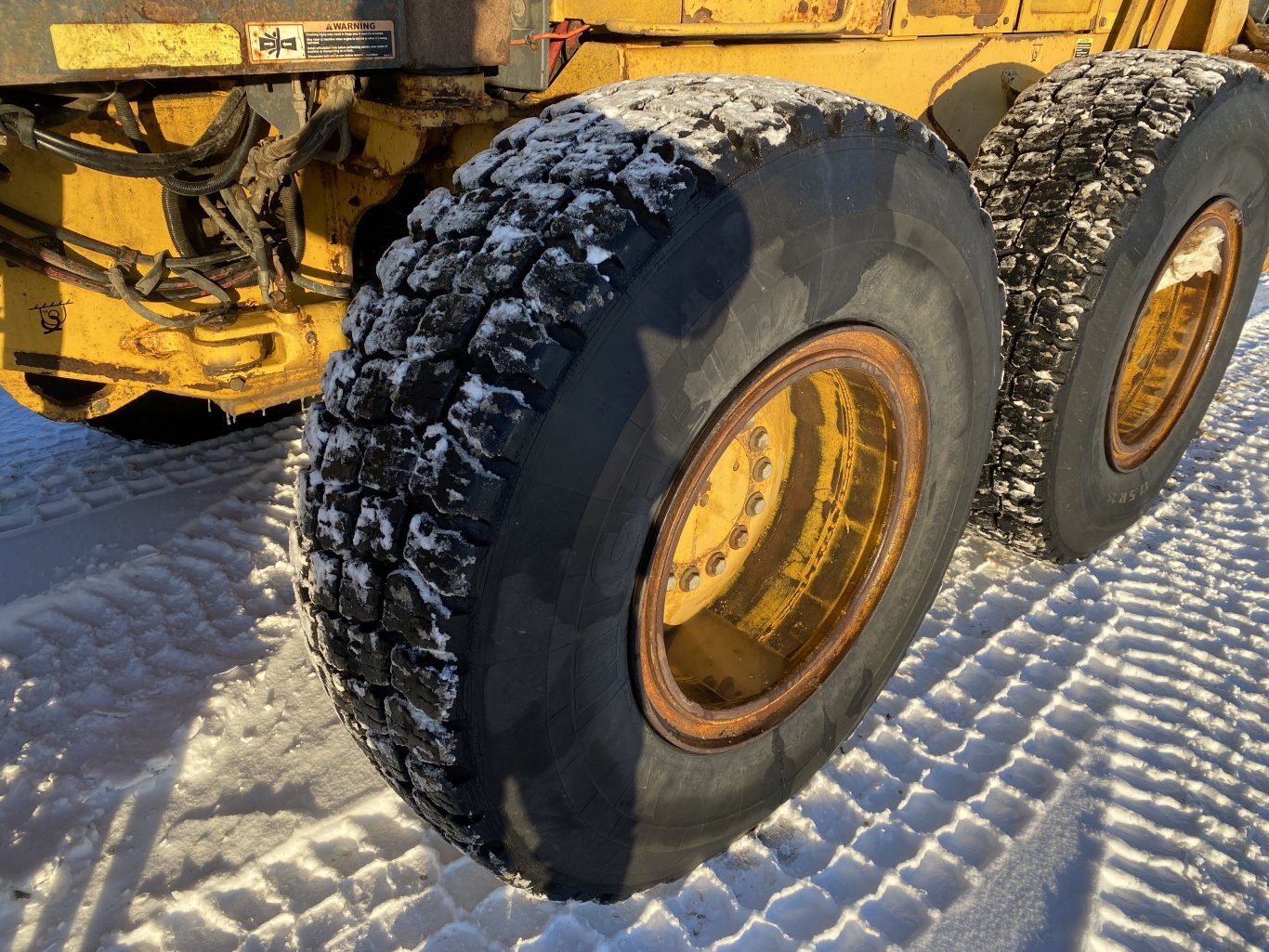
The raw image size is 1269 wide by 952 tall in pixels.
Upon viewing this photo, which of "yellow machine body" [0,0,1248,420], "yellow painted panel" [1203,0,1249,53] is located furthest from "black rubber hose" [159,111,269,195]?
"yellow painted panel" [1203,0,1249,53]

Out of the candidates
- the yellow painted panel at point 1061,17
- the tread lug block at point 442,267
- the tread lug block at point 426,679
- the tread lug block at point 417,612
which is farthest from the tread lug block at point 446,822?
the yellow painted panel at point 1061,17

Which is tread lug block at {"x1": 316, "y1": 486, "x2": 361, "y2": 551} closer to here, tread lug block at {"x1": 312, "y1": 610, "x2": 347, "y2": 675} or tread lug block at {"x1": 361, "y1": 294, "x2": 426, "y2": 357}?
tread lug block at {"x1": 312, "y1": 610, "x2": 347, "y2": 675}

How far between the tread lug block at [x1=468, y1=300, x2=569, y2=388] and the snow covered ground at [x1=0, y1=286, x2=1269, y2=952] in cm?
123

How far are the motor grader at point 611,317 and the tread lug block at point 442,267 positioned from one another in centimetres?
1

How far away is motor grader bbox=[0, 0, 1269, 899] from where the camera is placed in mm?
1326

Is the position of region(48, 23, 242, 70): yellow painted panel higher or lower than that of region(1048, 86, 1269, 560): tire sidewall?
higher

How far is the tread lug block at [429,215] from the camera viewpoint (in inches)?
59.8

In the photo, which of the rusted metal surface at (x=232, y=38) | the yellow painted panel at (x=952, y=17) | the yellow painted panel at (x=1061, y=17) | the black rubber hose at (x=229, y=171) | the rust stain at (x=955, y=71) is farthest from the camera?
the yellow painted panel at (x=1061, y=17)

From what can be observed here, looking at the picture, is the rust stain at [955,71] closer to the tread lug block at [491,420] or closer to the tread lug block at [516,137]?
the tread lug block at [516,137]

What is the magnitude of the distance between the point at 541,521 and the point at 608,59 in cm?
122

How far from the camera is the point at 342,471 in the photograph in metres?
1.43

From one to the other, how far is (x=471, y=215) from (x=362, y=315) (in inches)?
10.2

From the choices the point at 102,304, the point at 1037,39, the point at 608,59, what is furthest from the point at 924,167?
the point at 102,304

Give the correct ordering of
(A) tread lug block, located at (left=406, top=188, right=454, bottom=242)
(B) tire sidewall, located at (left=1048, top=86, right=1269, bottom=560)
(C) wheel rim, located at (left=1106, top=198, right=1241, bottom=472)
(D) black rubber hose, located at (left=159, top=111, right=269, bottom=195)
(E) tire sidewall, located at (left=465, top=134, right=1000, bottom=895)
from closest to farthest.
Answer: (E) tire sidewall, located at (left=465, top=134, right=1000, bottom=895)
(A) tread lug block, located at (left=406, top=188, right=454, bottom=242)
(D) black rubber hose, located at (left=159, top=111, right=269, bottom=195)
(B) tire sidewall, located at (left=1048, top=86, right=1269, bottom=560)
(C) wheel rim, located at (left=1106, top=198, right=1241, bottom=472)
